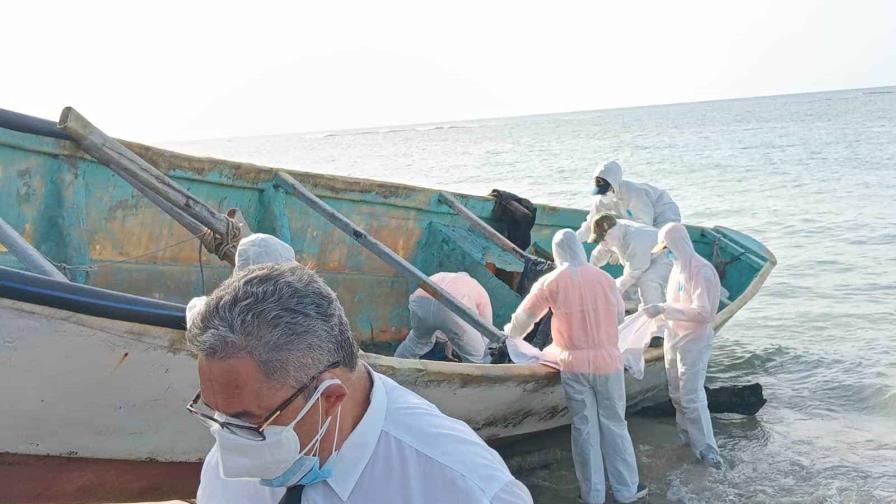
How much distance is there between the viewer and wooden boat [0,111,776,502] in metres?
3.28

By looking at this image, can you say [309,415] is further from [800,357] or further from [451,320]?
[800,357]

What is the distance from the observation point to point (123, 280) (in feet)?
18.2

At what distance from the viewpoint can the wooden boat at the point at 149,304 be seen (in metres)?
3.28

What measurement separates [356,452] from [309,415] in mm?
114

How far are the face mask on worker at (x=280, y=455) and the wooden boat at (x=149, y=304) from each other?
1.98 m

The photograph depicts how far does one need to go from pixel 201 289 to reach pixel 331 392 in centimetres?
483

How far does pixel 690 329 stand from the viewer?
6.01 metres

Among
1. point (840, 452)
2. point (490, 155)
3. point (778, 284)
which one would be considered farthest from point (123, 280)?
point (490, 155)

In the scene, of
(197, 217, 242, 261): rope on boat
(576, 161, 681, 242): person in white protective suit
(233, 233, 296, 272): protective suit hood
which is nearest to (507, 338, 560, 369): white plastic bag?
(197, 217, 242, 261): rope on boat

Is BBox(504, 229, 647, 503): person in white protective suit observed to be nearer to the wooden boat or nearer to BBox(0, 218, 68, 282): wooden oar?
the wooden boat

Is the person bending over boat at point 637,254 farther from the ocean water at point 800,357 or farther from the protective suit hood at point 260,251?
the protective suit hood at point 260,251

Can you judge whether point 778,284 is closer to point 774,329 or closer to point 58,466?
point 774,329

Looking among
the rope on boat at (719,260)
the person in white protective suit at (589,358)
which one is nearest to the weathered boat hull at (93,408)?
the person in white protective suit at (589,358)

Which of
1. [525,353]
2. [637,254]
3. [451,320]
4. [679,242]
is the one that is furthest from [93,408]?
[637,254]
